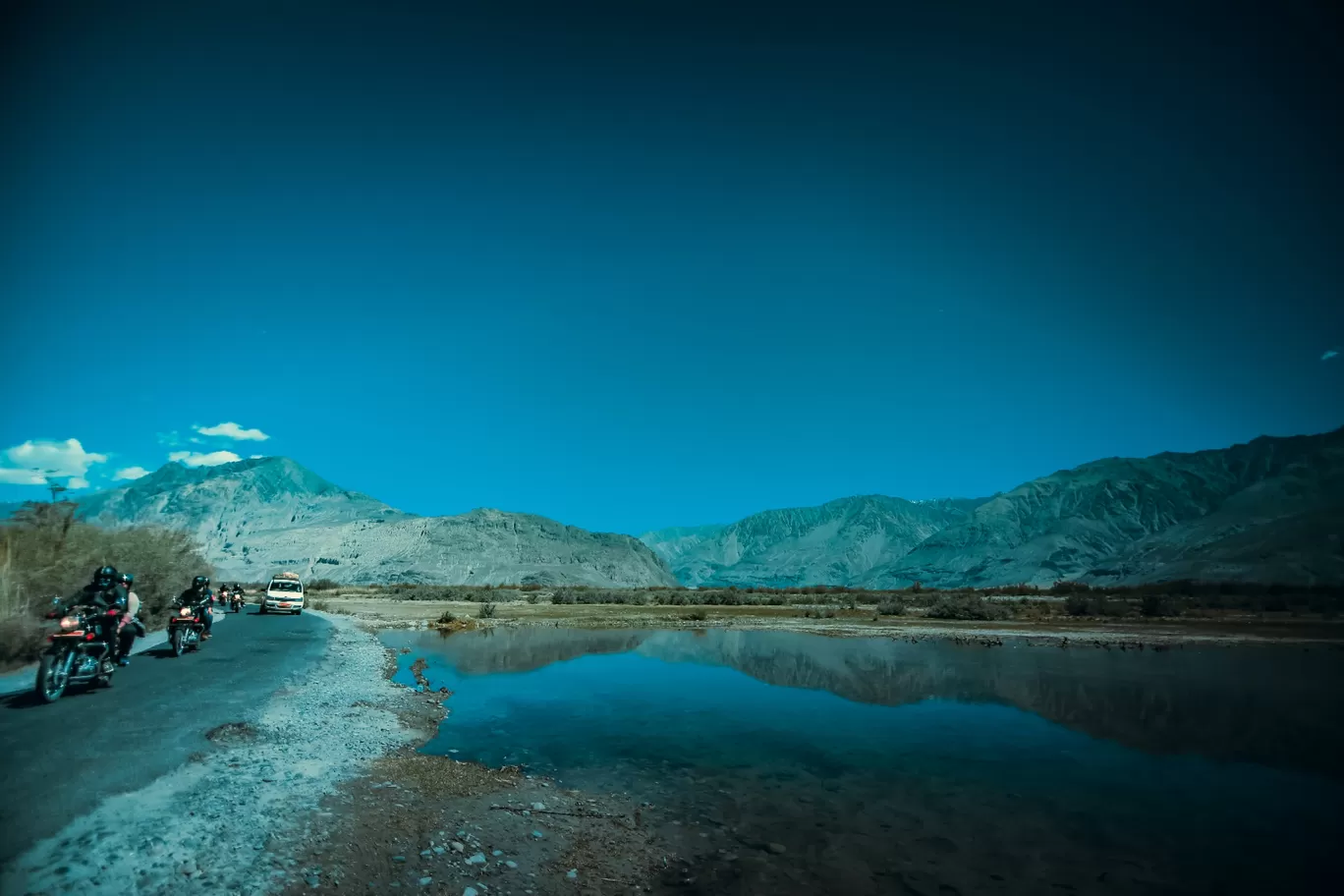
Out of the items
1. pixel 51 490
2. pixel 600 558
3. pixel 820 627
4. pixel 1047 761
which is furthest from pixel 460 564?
pixel 1047 761

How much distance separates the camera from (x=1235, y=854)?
9.29 meters

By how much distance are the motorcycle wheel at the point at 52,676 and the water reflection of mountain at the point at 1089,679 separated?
43.8ft

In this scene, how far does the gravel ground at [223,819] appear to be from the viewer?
259 inches

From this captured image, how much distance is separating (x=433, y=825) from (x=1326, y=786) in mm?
16520

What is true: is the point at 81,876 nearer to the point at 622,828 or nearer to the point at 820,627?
the point at 622,828

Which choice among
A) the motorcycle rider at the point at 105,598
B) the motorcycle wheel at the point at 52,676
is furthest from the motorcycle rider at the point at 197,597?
the motorcycle wheel at the point at 52,676

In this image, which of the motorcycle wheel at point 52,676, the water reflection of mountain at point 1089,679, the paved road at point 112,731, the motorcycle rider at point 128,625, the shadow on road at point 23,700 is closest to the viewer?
the paved road at point 112,731

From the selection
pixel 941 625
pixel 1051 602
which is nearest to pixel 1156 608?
pixel 1051 602

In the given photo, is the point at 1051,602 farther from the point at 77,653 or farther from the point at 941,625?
the point at 77,653

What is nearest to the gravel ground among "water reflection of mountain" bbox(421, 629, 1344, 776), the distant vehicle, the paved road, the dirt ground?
the paved road

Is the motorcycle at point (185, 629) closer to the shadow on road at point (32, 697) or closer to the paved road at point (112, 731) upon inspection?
the paved road at point (112, 731)

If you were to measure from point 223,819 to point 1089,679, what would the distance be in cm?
2726

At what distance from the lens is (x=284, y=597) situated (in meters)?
49.4

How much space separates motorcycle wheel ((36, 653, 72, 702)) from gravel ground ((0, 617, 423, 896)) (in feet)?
13.2
